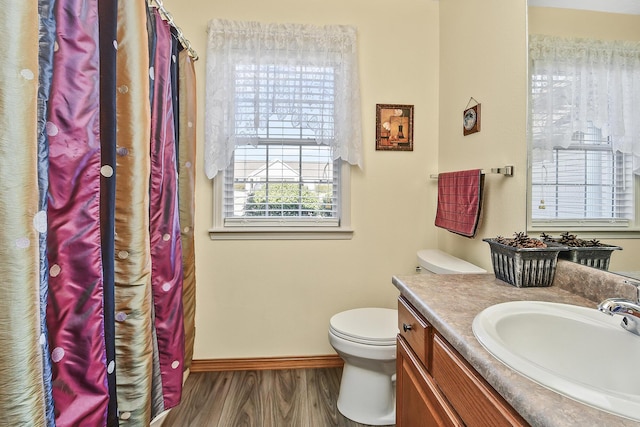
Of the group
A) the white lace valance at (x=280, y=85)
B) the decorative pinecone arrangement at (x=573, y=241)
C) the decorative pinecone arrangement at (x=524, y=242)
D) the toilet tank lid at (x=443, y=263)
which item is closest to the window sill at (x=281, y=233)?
the white lace valance at (x=280, y=85)

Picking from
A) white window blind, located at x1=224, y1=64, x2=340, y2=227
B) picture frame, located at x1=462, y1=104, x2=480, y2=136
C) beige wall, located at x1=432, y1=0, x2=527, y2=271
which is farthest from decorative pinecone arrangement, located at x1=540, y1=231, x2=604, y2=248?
white window blind, located at x1=224, y1=64, x2=340, y2=227

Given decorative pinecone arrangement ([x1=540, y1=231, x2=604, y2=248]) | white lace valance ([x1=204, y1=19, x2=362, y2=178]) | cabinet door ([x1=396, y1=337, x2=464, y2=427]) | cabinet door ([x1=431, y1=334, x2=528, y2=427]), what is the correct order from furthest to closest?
1. white lace valance ([x1=204, y1=19, x2=362, y2=178])
2. decorative pinecone arrangement ([x1=540, y1=231, x2=604, y2=248])
3. cabinet door ([x1=396, y1=337, x2=464, y2=427])
4. cabinet door ([x1=431, y1=334, x2=528, y2=427])

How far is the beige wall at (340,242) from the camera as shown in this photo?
79.9 inches

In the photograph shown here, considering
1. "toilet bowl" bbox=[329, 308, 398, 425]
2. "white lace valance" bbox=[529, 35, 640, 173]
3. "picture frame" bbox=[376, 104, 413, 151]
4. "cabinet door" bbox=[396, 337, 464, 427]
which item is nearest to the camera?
"cabinet door" bbox=[396, 337, 464, 427]

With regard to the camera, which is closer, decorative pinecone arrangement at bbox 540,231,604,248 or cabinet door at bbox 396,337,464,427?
cabinet door at bbox 396,337,464,427

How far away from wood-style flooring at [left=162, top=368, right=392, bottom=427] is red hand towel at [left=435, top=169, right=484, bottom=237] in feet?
3.79

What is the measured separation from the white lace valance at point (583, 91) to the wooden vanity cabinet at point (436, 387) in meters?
0.79

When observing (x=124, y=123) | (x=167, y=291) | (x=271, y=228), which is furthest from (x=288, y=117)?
(x=167, y=291)

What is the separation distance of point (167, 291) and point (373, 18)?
2053 millimetres

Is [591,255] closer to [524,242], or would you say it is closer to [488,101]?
[524,242]

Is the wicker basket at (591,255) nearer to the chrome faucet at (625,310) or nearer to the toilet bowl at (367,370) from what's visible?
the chrome faucet at (625,310)

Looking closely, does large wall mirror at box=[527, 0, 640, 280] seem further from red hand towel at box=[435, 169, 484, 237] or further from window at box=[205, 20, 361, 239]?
window at box=[205, 20, 361, 239]

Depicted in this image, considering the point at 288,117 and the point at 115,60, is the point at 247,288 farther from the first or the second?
the point at 115,60

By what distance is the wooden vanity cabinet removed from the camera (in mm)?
630
